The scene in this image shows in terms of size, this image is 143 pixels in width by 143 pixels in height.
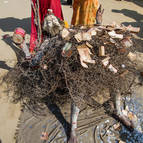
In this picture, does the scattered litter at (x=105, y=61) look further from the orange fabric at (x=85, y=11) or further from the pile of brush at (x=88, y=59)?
the orange fabric at (x=85, y=11)

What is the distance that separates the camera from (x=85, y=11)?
173 inches

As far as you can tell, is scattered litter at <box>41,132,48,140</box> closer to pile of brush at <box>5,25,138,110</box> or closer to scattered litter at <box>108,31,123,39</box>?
pile of brush at <box>5,25,138,110</box>

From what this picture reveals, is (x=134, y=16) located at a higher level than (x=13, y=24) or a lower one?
higher

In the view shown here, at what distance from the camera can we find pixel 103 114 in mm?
3510

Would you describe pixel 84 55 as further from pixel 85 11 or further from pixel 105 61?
pixel 85 11

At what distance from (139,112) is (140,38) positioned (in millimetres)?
2967

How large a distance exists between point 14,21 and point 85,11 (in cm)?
348

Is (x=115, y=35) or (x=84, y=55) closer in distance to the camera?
(x=84, y=55)

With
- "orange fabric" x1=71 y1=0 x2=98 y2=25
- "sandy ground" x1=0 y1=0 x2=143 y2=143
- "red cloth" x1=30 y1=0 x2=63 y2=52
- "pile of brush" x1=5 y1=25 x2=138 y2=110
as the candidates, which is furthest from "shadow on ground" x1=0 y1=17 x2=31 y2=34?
"pile of brush" x1=5 y1=25 x2=138 y2=110

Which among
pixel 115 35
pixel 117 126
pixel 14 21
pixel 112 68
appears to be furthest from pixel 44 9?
pixel 117 126

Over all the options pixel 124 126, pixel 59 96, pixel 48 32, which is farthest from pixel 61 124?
pixel 48 32

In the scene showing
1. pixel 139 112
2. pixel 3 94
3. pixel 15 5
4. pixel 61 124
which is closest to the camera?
pixel 61 124

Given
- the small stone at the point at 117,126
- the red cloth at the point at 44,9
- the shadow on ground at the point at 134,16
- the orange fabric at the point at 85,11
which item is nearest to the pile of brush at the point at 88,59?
the small stone at the point at 117,126

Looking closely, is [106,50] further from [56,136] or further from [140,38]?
[140,38]
